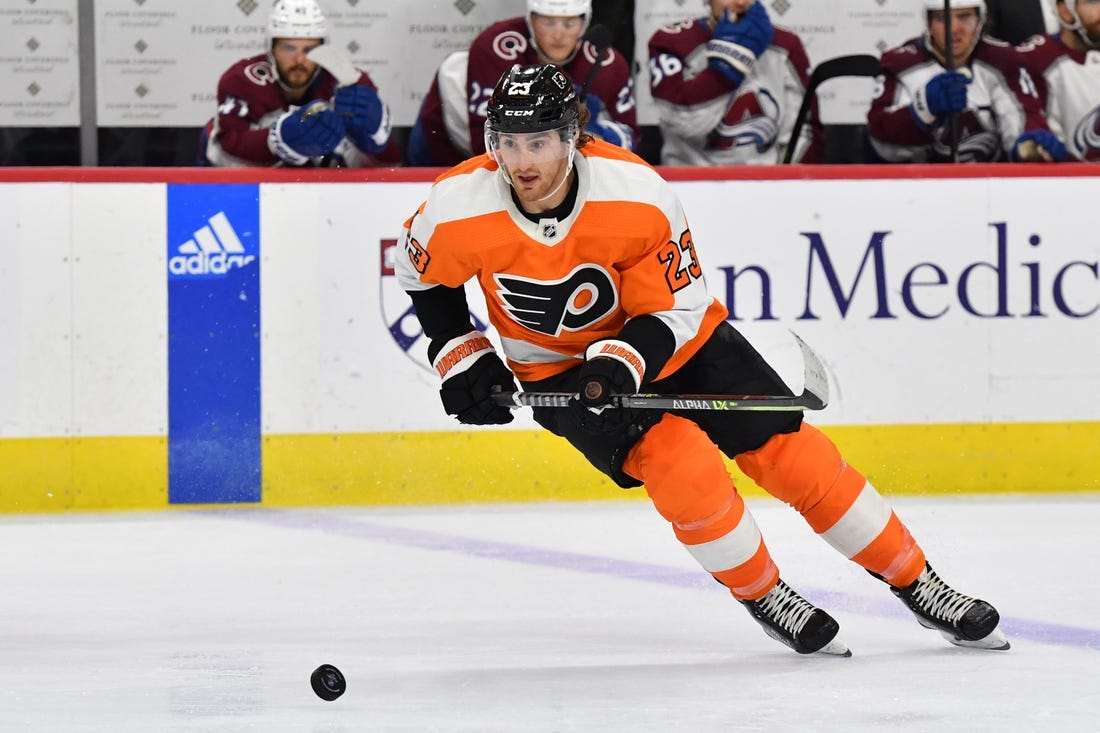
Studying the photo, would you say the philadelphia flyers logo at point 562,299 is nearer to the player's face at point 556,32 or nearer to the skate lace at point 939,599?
the skate lace at point 939,599

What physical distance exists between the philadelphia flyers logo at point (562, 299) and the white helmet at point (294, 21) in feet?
6.99

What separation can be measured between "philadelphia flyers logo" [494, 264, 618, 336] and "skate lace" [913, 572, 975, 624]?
752 mm

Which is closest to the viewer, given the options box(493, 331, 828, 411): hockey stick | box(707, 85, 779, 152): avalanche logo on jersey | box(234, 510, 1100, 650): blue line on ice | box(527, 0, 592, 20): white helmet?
box(493, 331, 828, 411): hockey stick

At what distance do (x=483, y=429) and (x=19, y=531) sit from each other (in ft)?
4.26

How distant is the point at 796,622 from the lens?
9.52 feet

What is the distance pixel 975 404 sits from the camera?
4.87 m

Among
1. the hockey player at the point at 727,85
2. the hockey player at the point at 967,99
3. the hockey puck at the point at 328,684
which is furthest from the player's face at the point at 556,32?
the hockey puck at the point at 328,684

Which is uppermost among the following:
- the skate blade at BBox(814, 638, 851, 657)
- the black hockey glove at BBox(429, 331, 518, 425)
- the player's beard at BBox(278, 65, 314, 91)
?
the player's beard at BBox(278, 65, 314, 91)

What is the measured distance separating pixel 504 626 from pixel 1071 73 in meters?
2.92

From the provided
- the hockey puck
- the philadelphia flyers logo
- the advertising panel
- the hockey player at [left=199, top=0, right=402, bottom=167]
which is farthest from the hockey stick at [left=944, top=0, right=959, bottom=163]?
the hockey puck

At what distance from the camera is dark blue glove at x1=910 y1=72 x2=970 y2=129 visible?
4.97 m

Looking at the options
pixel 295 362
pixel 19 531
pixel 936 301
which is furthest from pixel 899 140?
pixel 19 531

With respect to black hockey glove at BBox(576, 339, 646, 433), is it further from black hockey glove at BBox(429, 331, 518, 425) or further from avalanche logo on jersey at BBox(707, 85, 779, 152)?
avalanche logo on jersey at BBox(707, 85, 779, 152)

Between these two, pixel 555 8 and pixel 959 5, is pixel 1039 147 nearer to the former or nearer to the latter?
pixel 959 5
